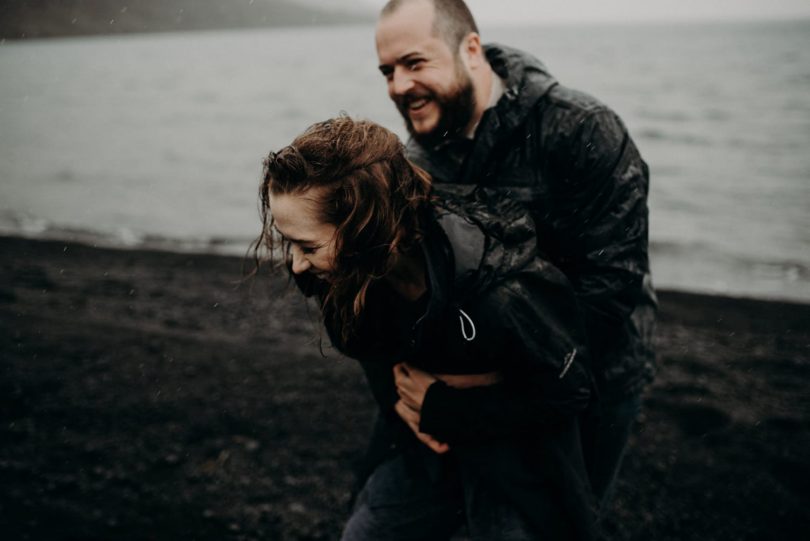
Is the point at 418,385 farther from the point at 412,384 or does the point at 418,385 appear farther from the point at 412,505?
the point at 412,505

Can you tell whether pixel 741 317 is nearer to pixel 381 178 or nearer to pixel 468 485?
pixel 468 485

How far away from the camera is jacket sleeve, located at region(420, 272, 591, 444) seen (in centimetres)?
159

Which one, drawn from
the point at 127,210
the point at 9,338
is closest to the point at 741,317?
the point at 9,338

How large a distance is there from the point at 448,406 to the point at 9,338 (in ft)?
16.5

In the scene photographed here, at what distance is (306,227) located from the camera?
1.58m

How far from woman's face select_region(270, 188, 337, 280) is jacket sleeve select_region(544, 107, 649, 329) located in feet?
2.96

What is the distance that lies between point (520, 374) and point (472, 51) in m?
1.38

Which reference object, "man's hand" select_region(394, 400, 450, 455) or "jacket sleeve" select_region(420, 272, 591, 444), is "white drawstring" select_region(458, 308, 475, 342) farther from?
"man's hand" select_region(394, 400, 450, 455)

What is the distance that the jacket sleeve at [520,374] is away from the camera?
1.59m

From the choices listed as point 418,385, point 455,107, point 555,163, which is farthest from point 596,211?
point 418,385

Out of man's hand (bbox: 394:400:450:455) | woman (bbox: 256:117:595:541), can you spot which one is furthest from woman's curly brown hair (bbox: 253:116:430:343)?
man's hand (bbox: 394:400:450:455)

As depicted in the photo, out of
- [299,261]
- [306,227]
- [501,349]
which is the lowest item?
[501,349]

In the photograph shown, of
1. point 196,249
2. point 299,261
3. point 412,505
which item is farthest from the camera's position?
point 196,249

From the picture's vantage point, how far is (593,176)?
2051 mm
